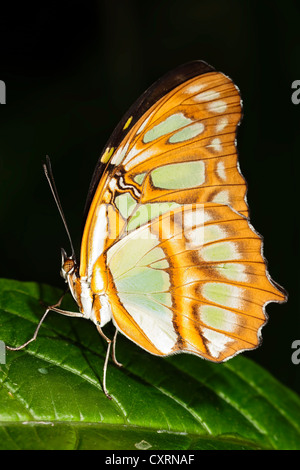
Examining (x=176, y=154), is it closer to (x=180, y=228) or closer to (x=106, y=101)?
(x=180, y=228)

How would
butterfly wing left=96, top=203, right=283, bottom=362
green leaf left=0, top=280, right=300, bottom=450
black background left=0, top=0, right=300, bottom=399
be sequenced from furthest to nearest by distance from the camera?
black background left=0, top=0, right=300, bottom=399 < butterfly wing left=96, top=203, right=283, bottom=362 < green leaf left=0, top=280, right=300, bottom=450

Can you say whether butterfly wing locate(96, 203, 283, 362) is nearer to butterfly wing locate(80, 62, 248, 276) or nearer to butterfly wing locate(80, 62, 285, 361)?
butterfly wing locate(80, 62, 285, 361)

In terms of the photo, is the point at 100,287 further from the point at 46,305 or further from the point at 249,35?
the point at 249,35

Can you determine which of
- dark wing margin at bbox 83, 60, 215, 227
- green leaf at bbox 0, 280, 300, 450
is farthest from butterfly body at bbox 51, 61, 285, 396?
green leaf at bbox 0, 280, 300, 450

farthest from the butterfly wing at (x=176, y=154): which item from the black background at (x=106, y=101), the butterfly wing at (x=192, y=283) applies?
the black background at (x=106, y=101)

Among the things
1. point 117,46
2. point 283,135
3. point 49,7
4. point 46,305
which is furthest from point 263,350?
point 49,7

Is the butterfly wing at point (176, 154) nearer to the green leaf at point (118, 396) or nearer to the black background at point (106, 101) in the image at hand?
the green leaf at point (118, 396)

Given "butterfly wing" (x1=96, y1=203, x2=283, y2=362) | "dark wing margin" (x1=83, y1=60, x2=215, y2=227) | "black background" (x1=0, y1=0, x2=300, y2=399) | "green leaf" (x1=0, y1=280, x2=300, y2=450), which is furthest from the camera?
"black background" (x1=0, y1=0, x2=300, y2=399)

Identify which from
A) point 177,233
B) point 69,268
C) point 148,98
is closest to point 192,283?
point 177,233
